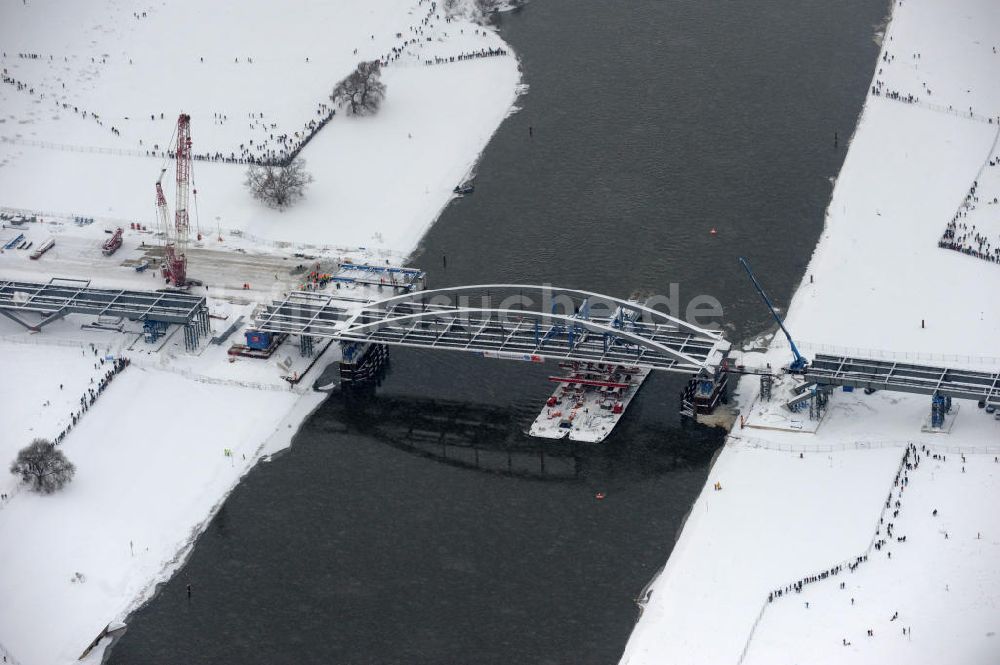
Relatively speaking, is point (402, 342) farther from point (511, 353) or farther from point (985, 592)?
point (985, 592)

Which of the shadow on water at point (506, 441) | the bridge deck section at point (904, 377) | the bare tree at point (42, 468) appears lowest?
the bare tree at point (42, 468)

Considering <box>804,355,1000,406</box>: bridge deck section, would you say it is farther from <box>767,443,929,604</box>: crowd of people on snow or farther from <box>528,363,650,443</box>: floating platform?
<box>528,363,650,443</box>: floating platform

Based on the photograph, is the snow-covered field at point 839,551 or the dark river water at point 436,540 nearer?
the snow-covered field at point 839,551

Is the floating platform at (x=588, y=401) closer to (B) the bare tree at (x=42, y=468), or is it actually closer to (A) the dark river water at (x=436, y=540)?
(A) the dark river water at (x=436, y=540)

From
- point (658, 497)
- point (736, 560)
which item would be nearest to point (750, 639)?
point (736, 560)

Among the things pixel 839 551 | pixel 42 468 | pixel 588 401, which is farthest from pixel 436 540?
pixel 42 468

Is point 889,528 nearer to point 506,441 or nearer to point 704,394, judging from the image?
point 704,394

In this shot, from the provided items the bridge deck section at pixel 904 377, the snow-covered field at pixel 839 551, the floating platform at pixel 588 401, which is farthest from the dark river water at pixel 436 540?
the bridge deck section at pixel 904 377

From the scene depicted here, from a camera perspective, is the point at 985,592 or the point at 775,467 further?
the point at 775,467
